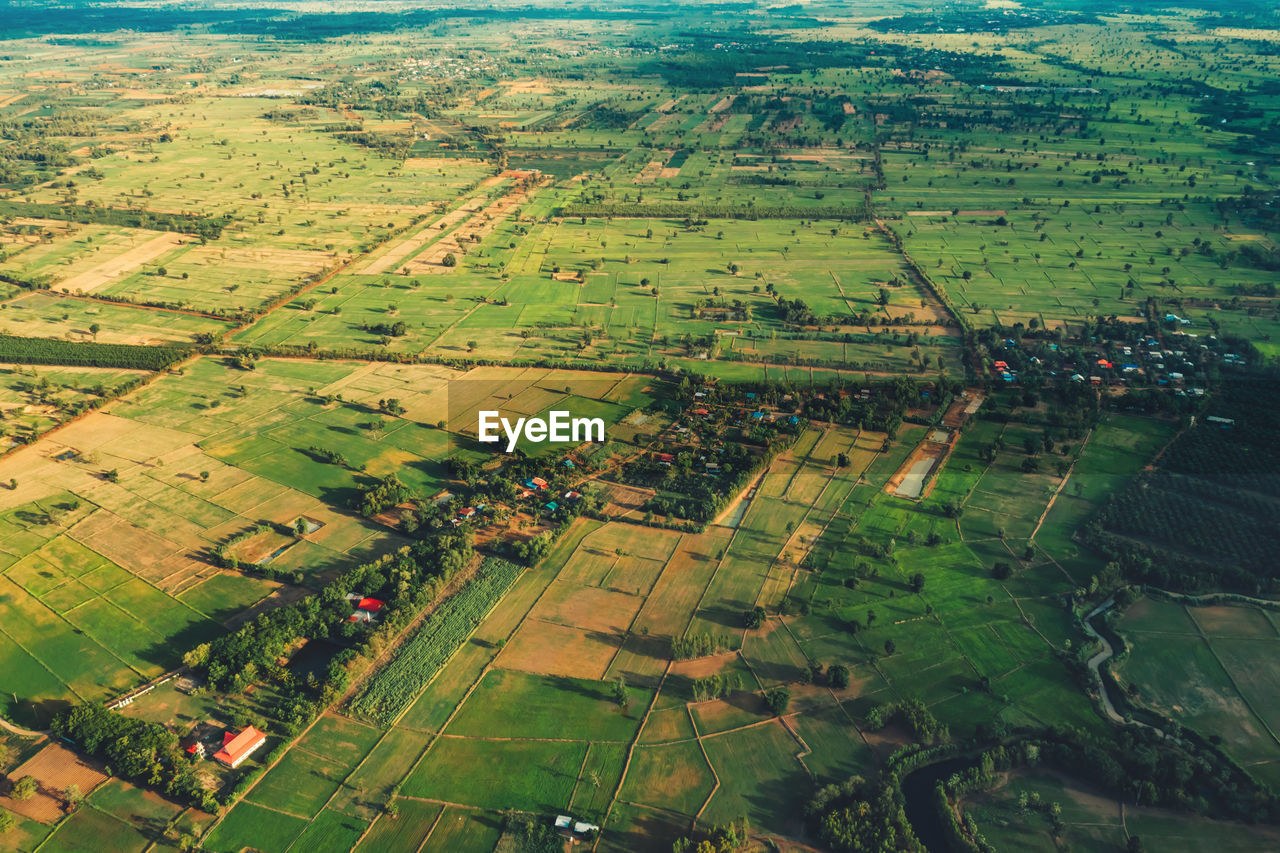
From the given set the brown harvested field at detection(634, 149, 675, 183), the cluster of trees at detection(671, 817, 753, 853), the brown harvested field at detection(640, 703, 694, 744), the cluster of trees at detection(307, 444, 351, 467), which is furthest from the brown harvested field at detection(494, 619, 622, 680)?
the brown harvested field at detection(634, 149, 675, 183)

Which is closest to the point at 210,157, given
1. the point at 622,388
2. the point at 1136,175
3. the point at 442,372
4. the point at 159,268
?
the point at 159,268

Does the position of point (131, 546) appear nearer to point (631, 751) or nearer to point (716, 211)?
point (631, 751)

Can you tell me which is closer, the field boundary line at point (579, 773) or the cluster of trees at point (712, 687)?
the field boundary line at point (579, 773)

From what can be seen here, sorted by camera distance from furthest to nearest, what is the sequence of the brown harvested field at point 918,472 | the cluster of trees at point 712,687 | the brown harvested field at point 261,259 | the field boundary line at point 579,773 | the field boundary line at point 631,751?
the brown harvested field at point 261,259 → the brown harvested field at point 918,472 → the cluster of trees at point 712,687 → the field boundary line at point 579,773 → the field boundary line at point 631,751

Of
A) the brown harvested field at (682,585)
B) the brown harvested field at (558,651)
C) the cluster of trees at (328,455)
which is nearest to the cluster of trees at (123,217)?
the cluster of trees at (328,455)

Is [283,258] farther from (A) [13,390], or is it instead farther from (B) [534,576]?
(B) [534,576]

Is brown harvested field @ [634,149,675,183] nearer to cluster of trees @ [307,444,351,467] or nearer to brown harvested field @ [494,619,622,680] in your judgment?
cluster of trees @ [307,444,351,467]

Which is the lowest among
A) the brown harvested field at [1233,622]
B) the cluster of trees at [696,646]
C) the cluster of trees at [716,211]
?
the cluster of trees at [696,646]

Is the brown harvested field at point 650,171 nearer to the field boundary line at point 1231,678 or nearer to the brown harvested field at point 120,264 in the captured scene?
the brown harvested field at point 120,264
